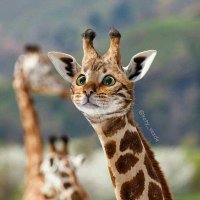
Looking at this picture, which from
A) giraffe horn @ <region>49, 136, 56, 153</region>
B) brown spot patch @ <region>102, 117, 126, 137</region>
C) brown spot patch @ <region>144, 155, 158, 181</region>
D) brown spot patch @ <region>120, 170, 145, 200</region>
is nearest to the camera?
brown spot patch @ <region>102, 117, 126, 137</region>

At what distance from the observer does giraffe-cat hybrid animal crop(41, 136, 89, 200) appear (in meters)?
8.67

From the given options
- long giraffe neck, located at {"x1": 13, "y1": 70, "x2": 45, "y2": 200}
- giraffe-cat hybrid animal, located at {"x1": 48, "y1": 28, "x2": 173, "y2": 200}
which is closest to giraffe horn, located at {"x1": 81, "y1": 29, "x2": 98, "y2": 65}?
giraffe-cat hybrid animal, located at {"x1": 48, "y1": 28, "x2": 173, "y2": 200}

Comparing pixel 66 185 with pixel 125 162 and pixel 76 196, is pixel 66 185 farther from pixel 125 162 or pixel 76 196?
pixel 125 162

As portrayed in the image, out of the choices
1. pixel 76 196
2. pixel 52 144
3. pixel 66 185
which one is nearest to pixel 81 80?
pixel 76 196

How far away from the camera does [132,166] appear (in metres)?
5.59

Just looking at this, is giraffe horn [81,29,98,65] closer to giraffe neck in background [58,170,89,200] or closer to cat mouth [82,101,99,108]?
cat mouth [82,101,99,108]

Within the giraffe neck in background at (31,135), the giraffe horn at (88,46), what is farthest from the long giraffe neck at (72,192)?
the giraffe horn at (88,46)

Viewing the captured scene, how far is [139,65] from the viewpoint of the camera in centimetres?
555

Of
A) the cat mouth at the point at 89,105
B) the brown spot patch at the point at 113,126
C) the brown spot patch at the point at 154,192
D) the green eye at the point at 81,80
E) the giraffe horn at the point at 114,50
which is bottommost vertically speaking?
the brown spot patch at the point at 154,192

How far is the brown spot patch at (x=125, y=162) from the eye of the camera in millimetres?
5539

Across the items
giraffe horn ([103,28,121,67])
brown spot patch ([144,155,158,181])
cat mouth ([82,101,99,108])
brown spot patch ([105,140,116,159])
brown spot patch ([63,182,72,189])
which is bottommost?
brown spot patch ([144,155,158,181])

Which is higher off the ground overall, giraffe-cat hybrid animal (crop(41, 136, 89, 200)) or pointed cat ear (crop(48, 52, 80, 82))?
pointed cat ear (crop(48, 52, 80, 82))

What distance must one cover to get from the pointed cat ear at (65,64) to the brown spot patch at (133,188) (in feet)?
2.20

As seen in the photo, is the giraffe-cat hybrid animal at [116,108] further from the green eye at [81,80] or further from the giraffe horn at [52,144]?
the giraffe horn at [52,144]
